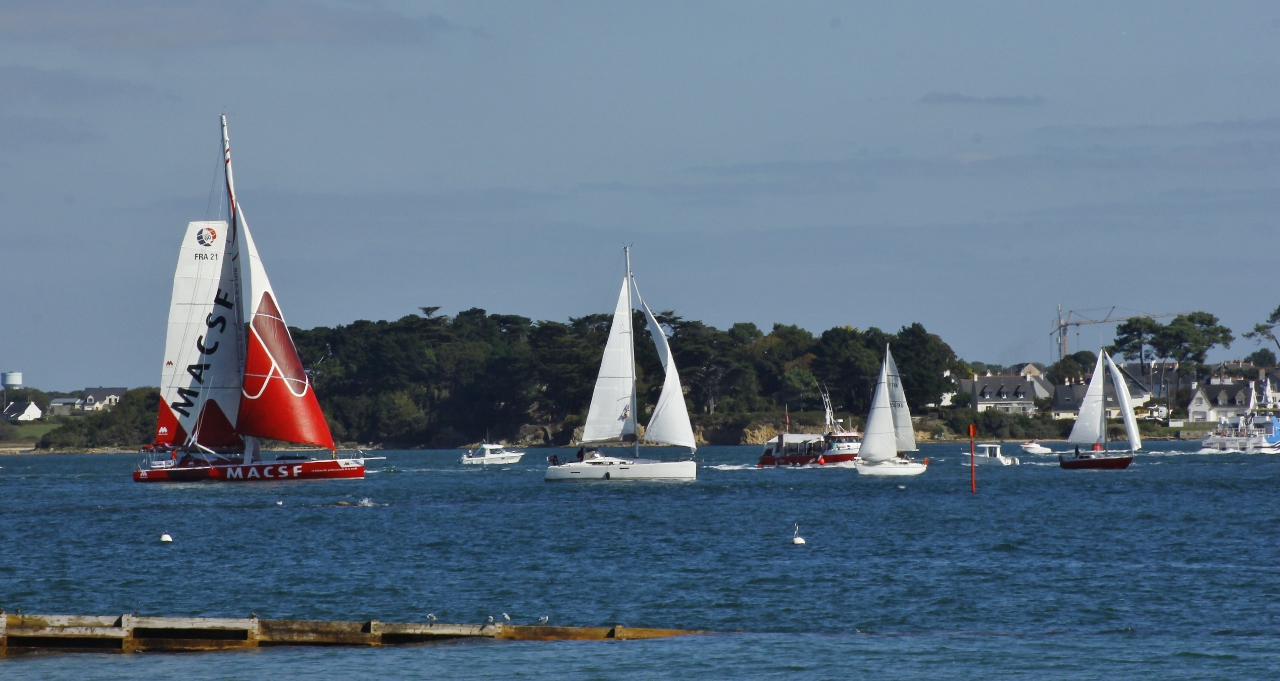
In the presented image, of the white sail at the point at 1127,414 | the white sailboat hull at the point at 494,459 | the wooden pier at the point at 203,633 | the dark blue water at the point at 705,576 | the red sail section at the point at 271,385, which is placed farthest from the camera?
the white sailboat hull at the point at 494,459

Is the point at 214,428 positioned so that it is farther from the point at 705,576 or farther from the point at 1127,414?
the point at 1127,414

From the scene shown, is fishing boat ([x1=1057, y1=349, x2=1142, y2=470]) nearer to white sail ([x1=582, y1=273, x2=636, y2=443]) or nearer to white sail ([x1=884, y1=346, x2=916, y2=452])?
white sail ([x1=884, y1=346, x2=916, y2=452])

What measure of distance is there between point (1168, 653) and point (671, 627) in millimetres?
8734

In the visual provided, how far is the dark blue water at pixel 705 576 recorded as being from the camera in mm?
23828

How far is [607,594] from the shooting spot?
104 ft

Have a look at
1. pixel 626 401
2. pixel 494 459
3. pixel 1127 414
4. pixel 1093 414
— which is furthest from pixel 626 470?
pixel 494 459

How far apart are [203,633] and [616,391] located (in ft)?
145

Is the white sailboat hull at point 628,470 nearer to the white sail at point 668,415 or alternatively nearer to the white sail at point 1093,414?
the white sail at point 668,415

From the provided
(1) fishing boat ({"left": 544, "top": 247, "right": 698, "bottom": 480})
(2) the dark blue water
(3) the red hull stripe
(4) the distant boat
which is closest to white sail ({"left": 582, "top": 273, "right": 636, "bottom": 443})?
(1) fishing boat ({"left": 544, "top": 247, "right": 698, "bottom": 480})

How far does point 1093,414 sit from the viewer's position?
8638 centimetres

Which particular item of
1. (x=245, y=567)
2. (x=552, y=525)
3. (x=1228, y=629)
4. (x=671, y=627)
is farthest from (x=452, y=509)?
(x=1228, y=629)

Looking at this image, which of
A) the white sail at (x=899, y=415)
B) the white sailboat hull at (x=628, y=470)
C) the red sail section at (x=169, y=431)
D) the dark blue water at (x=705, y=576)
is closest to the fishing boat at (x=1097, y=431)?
the white sail at (x=899, y=415)

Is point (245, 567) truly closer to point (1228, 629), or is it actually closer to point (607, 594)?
point (607, 594)

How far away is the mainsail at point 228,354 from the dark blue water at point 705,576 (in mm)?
5924
